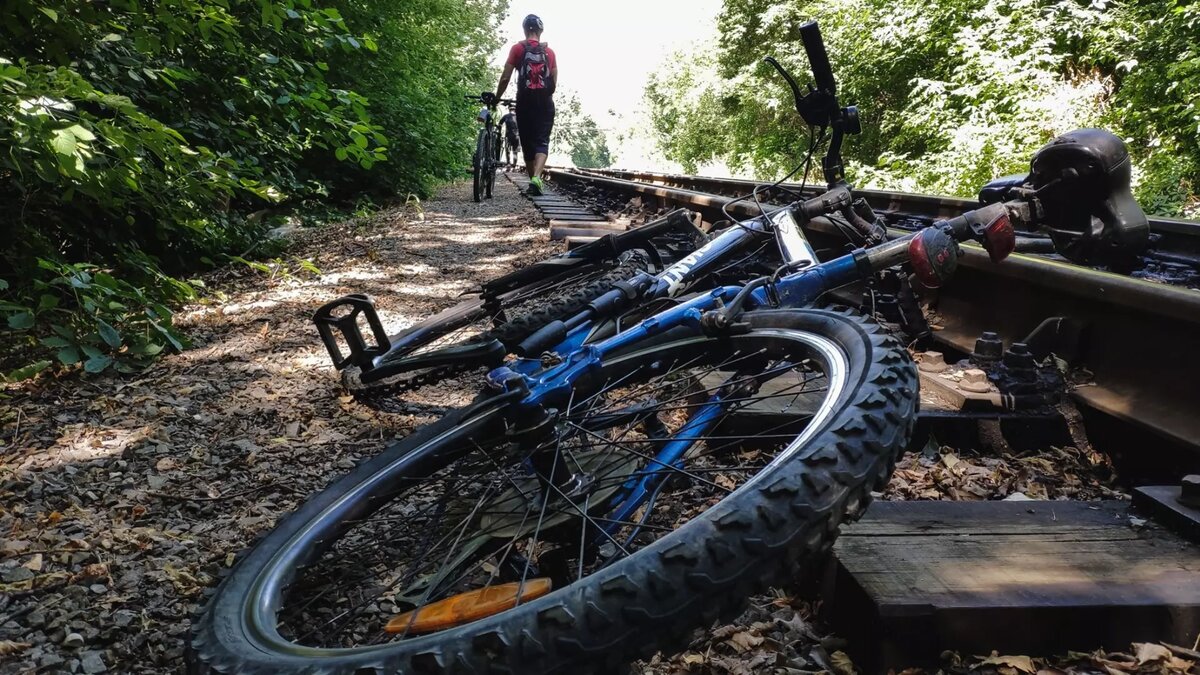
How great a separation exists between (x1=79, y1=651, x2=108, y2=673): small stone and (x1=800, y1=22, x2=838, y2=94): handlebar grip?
2647 millimetres

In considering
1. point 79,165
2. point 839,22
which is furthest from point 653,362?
point 839,22

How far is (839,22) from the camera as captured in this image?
16.9 meters

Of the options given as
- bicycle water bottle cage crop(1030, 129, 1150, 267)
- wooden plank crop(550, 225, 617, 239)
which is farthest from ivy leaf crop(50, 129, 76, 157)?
wooden plank crop(550, 225, 617, 239)

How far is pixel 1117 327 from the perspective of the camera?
7.88 feet

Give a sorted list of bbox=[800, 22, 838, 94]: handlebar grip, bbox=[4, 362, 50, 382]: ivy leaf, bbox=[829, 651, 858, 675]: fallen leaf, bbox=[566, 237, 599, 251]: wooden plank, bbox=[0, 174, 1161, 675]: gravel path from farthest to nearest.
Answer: bbox=[566, 237, 599, 251]: wooden plank
bbox=[4, 362, 50, 382]: ivy leaf
bbox=[800, 22, 838, 94]: handlebar grip
bbox=[0, 174, 1161, 675]: gravel path
bbox=[829, 651, 858, 675]: fallen leaf

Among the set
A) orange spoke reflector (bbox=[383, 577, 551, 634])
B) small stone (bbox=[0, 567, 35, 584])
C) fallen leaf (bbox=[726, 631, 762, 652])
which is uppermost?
orange spoke reflector (bbox=[383, 577, 551, 634])

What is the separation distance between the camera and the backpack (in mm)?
9586

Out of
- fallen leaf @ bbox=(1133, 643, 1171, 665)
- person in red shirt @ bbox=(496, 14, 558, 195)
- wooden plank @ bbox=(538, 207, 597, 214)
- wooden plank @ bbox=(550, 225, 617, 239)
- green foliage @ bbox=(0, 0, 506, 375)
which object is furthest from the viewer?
person in red shirt @ bbox=(496, 14, 558, 195)

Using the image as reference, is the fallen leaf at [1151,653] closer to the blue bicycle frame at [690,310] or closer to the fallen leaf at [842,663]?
the fallen leaf at [842,663]

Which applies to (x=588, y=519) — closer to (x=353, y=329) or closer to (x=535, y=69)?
(x=353, y=329)

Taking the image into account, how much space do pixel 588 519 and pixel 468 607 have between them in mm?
299

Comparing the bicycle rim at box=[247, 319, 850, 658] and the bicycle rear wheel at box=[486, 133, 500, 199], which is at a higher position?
the bicycle rear wheel at box=[486, 133, 500, 199]

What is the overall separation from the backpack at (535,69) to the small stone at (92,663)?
29.4ft

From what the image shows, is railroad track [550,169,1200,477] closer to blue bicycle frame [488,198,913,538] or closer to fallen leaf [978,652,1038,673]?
blue bicycle frame [488,198,913,538]
